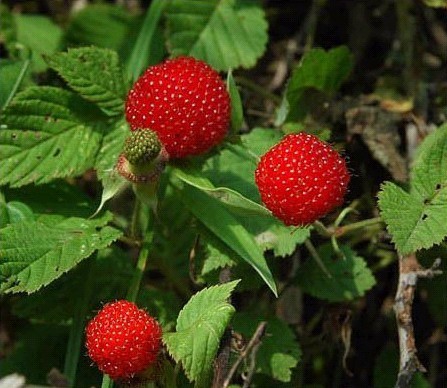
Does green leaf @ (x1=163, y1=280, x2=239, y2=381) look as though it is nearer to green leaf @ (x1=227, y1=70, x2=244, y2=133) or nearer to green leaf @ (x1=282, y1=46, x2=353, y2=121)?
green leaf @ (x1=227, y1=70, x2=244, y2=133)

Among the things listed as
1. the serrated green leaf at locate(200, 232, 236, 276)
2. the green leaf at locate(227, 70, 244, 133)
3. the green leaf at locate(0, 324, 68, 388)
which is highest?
the green leaf at locate(227, 70, 244, 133)

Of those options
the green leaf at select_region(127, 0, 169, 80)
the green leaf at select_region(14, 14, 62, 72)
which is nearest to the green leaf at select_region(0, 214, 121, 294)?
the green leaf at select_region(127, 0, 169, 80)

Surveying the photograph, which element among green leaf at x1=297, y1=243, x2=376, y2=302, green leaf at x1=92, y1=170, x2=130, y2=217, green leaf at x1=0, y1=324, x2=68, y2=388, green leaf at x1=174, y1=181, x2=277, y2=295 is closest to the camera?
green leaf at x1=92, y1=170, x2=130, y2=217

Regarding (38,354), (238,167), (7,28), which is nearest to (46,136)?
(238,167)

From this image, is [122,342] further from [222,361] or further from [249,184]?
[249,184]

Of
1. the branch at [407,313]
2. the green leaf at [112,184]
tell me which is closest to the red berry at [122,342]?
the green leaf at [112,184]

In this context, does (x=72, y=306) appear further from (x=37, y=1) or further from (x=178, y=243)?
(x=37, y=1)

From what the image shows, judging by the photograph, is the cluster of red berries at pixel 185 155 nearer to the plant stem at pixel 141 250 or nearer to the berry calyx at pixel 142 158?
the berry calyx at pixel 142 158
